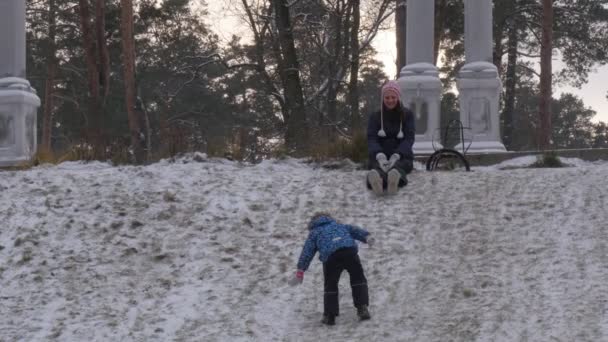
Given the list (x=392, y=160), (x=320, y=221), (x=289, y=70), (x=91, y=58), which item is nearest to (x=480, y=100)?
(x=392, y=160)

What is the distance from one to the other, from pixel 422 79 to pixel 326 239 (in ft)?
19.4

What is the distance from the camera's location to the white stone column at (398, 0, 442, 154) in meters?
12.3

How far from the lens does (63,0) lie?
2698 centimetres

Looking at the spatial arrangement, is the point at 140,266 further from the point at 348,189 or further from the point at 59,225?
the point at 348,189

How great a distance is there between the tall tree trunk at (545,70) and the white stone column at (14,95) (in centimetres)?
1065

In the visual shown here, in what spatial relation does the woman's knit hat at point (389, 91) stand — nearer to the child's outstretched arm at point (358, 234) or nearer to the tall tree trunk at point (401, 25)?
the child's outstretched arm at point (358, 234)

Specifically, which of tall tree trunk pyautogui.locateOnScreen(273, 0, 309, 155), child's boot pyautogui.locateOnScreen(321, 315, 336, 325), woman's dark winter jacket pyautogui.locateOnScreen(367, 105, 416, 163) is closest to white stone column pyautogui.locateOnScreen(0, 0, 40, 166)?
woman's dark winter jacket pyautogui.locateOnScreen(367, 105, 416, 163)

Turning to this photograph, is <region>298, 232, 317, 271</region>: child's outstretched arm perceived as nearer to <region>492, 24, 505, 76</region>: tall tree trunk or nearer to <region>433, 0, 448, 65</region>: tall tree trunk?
<region>433, 0, 448, 65</region>: tall tree trunk

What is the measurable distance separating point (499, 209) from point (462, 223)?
1.54 feet

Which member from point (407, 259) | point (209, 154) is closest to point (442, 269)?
point (407, 259)

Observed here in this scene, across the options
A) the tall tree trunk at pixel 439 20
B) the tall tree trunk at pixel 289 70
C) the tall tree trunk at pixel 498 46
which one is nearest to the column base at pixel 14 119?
the tall tree trunk at pixel 289 70

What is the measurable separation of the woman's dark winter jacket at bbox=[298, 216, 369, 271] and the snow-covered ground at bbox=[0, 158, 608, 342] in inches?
16.2

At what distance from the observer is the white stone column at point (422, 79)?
484 inches

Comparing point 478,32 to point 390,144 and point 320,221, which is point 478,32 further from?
point 320,221
